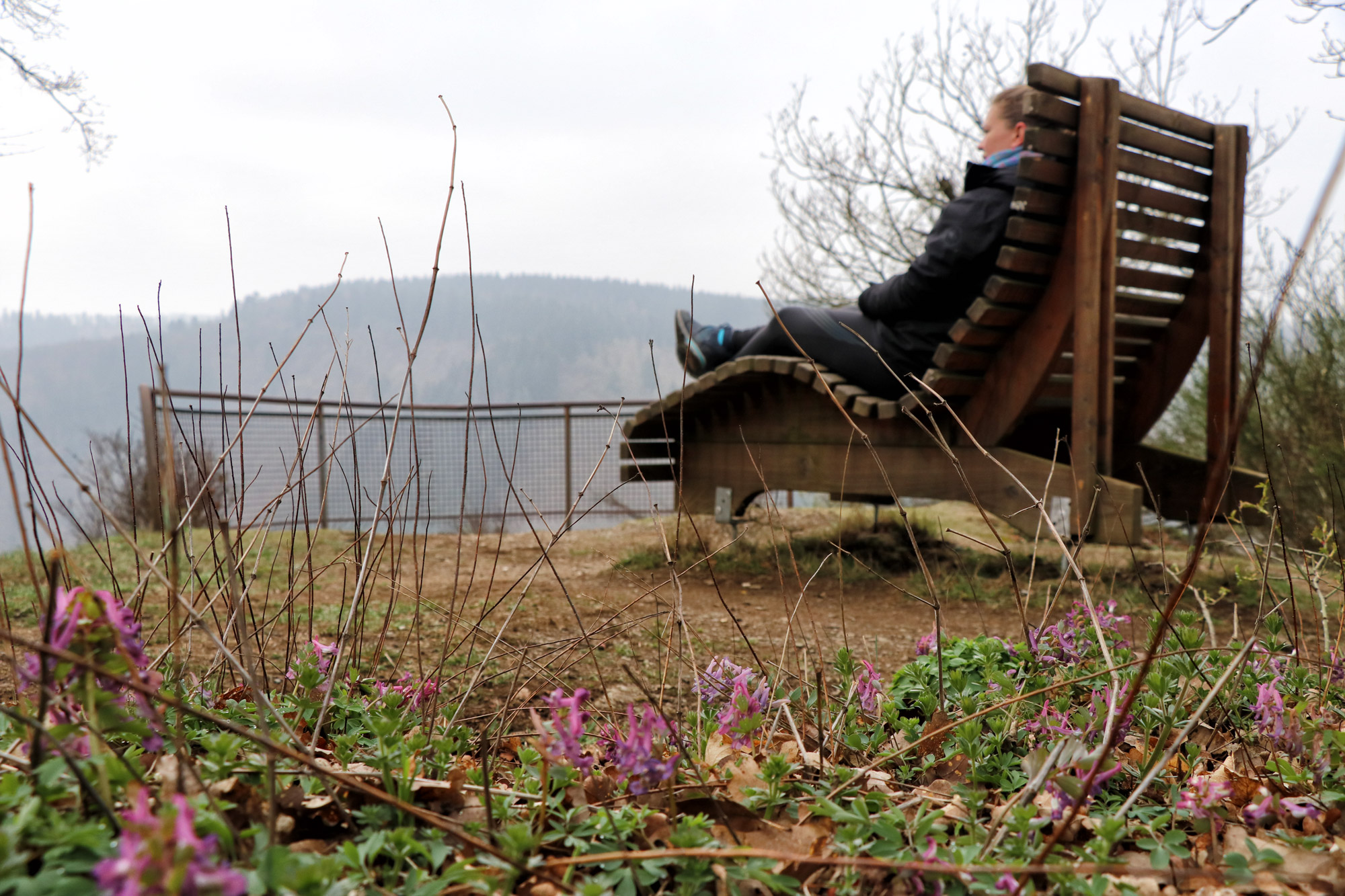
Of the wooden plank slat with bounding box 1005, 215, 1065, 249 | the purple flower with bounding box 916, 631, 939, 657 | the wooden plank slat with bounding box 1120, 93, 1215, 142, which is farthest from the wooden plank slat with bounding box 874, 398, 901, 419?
the purple flower with bounding box 916, 631, 939, 657

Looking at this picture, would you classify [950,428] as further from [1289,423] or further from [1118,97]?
[1289,423]

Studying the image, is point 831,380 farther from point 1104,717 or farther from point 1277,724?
point 1277,724

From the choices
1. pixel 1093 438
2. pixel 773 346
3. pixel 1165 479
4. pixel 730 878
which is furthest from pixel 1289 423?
pixel 730 878

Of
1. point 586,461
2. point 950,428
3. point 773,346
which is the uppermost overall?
point 773,346

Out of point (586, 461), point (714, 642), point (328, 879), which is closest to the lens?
point (328, 879)

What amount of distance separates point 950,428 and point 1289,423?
13.3 ft

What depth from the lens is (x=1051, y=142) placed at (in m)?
3.44

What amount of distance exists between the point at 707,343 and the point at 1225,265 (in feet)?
8.85

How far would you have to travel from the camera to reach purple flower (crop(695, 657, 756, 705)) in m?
1.56

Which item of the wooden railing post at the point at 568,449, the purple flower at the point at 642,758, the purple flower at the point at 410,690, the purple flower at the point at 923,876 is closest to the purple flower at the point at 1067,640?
the purple flower at the point at 923,876

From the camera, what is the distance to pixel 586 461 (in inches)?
425

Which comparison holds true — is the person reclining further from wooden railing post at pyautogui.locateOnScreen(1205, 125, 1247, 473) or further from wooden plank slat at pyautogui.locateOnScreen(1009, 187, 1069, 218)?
wooden railing post at pyautogui.locateOnScreen(1205, 125, 1247, 473)

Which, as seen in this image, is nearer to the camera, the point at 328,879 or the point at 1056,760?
the point at 328,879

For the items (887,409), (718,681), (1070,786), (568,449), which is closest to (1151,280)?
(887,409)
